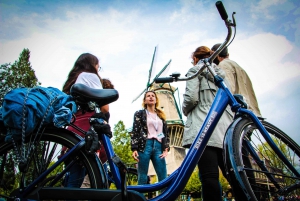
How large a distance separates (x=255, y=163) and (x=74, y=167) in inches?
54.9

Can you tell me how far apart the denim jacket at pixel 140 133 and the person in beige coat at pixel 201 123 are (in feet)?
4.63

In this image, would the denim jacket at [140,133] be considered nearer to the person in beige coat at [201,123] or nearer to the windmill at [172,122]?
the person in beige coat at [201,123]

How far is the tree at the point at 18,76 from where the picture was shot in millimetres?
22812

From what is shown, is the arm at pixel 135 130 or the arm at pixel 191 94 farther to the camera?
the arm at pixel 135 130

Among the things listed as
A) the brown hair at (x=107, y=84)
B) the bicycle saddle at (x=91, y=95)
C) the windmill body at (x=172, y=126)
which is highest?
the windmill body at (x=172, y=126)

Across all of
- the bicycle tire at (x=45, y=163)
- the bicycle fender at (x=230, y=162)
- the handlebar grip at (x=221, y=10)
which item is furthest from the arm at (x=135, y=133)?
the handlebar grip at (x=221, y=10)

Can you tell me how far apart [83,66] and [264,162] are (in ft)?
7.41

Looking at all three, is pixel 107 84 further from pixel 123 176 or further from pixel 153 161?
Result: pixel 123 176

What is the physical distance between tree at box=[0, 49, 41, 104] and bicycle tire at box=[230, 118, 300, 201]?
24.4 meters

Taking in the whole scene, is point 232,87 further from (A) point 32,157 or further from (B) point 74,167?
(A) point 32,157

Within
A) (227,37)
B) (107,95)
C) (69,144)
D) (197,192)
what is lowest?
(197,192)

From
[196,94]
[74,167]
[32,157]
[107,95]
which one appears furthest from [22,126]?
[196,94]

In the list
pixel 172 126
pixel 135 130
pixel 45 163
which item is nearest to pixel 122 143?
pixel 172 126

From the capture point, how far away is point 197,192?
32.9 m
